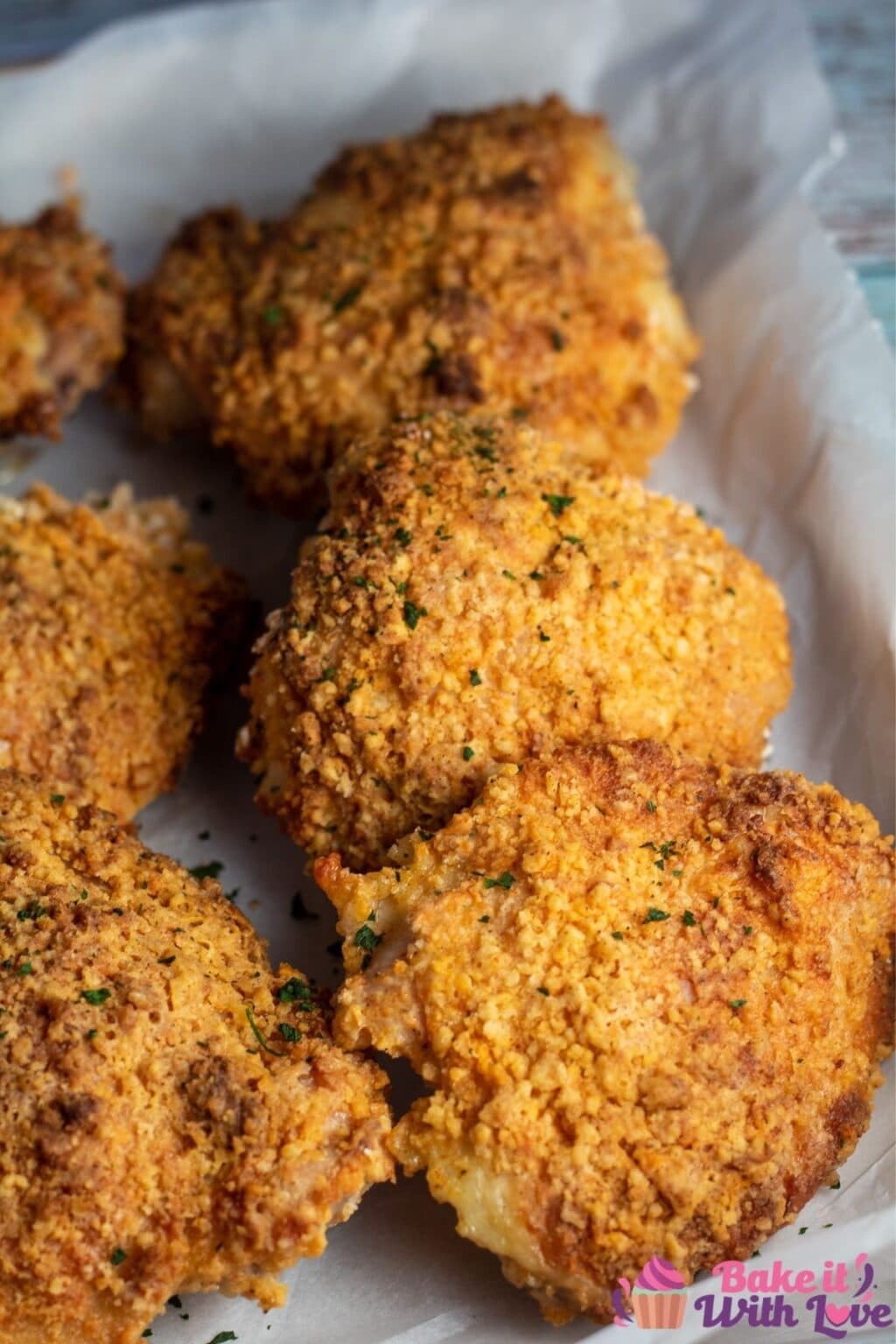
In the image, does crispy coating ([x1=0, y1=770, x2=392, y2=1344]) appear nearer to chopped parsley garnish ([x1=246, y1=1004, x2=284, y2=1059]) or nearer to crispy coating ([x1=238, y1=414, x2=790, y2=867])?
chopped parsley garnish ([x1=246, y1=1004, x2=284, y2=1059])

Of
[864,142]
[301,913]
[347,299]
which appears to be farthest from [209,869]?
[864,142]

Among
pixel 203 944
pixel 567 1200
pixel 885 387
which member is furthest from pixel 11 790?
pixel 885 387

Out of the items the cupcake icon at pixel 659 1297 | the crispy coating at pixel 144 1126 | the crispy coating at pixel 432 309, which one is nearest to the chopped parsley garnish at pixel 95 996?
the crispy coating at pixel 144 1126

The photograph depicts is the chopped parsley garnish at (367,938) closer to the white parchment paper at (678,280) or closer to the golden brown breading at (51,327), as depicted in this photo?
the white parchment paper at (678,280)

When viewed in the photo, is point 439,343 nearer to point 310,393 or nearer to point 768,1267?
point 310,393

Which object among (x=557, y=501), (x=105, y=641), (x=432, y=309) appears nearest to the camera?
(x=557, y=501)

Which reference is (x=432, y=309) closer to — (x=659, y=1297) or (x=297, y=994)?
(x=297, y=994)
